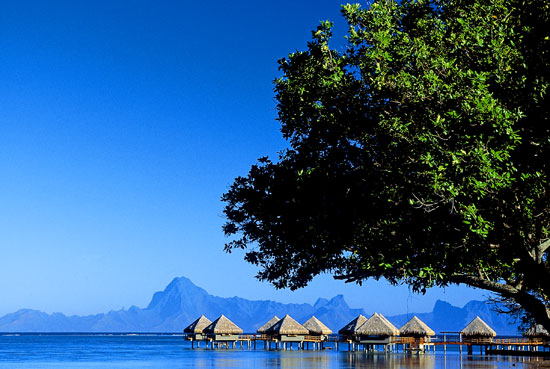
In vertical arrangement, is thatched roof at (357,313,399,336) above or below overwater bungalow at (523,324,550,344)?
below

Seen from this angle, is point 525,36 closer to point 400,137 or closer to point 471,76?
point 471,76

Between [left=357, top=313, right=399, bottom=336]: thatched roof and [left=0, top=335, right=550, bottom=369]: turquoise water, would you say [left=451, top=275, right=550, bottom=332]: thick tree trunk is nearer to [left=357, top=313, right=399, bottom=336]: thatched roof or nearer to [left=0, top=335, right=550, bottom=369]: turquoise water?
[left=0, top=335, right=550, bottom=369]: turquoise water

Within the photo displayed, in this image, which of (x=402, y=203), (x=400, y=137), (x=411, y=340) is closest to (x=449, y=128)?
(x=400, y=137)

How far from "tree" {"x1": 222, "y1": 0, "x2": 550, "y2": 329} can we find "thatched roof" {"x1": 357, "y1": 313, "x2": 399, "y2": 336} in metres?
48.1

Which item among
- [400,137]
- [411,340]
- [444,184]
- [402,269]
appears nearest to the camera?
[444,184]

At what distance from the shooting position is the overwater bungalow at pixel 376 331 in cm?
5831

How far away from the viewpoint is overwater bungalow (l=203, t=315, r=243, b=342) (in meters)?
67.2

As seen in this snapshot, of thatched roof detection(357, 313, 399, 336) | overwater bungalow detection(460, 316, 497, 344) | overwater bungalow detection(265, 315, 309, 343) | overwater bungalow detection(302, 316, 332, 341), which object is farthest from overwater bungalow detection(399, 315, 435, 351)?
overwater bungalow detection(265, 315, 309, 343)

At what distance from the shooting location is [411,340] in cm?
5825

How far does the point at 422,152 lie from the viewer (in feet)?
30.0

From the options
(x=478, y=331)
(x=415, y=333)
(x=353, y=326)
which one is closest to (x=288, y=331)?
(x=353, y=326)

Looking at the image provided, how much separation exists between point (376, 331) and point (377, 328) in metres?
0.36

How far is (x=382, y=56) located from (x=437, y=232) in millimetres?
2824

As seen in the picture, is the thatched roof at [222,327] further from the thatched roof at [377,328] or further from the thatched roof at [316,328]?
the thatched roof at [377,328]
